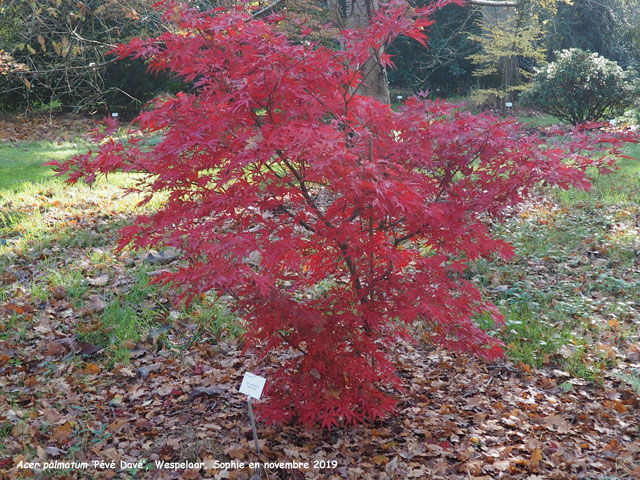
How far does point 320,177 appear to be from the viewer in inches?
104

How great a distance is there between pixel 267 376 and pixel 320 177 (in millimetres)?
1650

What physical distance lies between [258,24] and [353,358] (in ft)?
5.74

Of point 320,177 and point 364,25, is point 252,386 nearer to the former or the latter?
point 320,177

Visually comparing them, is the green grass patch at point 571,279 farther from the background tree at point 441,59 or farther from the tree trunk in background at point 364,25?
the background tree at point 441,59

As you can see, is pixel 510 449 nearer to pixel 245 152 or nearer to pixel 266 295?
pixel 266 295

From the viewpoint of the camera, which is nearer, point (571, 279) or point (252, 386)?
point (252, 386)

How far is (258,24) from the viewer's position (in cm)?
263

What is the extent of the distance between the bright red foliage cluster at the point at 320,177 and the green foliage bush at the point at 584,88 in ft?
30.1

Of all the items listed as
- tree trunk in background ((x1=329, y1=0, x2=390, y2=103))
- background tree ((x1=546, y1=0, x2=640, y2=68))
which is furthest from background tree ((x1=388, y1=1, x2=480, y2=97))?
tree trunk in background ((x1=329, y1=0, x2=390, y2=103))

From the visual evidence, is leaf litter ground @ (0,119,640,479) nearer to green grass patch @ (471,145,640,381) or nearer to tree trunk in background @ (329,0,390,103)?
green grass patch @ (471,145,640,381)

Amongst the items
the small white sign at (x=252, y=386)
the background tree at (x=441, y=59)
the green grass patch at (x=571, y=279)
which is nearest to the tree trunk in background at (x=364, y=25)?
the green grass patch at (x=571, y=279)

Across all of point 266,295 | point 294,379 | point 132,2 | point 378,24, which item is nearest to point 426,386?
point 294,379

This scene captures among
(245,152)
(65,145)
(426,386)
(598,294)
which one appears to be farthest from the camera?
(65,145)

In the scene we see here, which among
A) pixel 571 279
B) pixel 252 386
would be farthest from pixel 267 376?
pixel 571 279
